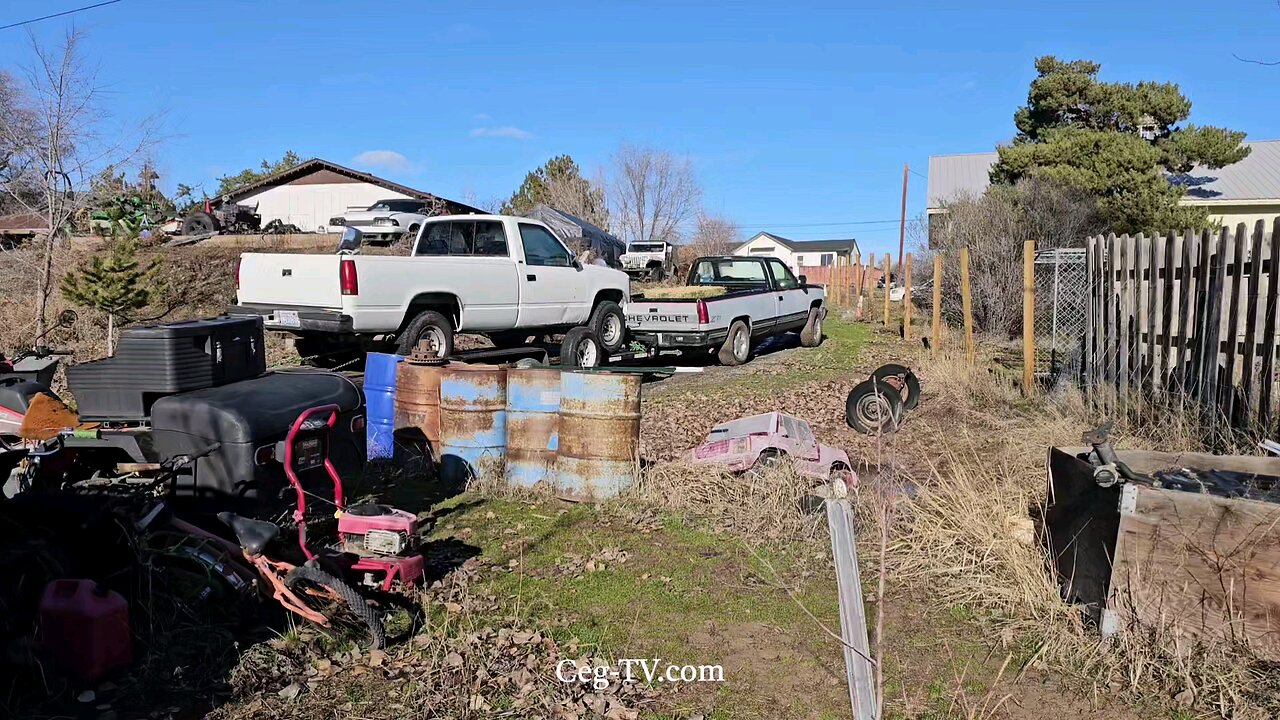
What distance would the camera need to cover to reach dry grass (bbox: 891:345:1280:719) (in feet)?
11.8

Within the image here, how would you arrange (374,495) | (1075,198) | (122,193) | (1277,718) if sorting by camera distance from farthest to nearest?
(1075,198), (122,193), (374,495), (1277,718)

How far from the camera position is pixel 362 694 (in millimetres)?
3666

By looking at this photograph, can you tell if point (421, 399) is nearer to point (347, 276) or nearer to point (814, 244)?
point (347, 276)

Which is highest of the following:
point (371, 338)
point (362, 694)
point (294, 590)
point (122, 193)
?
point (122, 193)

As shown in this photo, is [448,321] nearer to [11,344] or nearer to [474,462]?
[474,462]

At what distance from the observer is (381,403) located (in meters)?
7.68

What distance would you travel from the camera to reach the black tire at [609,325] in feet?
43.1

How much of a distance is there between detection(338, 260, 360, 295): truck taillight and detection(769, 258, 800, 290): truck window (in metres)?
8.93

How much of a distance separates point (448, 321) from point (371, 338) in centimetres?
96

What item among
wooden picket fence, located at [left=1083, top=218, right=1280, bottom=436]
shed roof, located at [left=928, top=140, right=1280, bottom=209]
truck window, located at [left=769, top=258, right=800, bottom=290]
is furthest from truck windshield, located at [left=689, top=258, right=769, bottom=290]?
shed roof, located at [left=928, top=140, right=1280, bottom=209]

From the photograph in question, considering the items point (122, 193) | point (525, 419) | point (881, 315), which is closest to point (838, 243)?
point (881, 315)

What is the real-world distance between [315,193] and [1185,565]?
39390 mm

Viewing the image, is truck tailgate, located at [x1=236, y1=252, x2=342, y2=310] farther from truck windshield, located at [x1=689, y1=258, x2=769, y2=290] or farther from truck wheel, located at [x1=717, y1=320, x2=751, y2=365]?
truck windshield, located at [x1=689, y1=258, x2=769, y2=290]

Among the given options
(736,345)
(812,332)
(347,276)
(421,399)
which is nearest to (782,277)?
(812,332)
